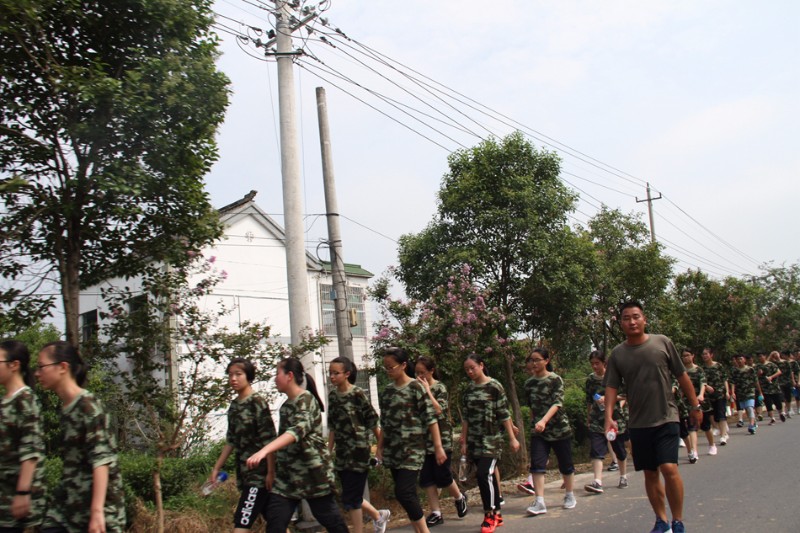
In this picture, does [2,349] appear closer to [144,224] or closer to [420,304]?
[144,224]

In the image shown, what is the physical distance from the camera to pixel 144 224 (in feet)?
22.6

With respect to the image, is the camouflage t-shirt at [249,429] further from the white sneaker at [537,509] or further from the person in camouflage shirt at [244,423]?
the white sneaker at [537,509]

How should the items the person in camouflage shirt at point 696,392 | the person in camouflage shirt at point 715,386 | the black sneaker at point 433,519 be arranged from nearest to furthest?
the black sneaker at point 433,519 → the person in camouflage shirt at point 696,392 → the person in camouflage shirt at point 715,386

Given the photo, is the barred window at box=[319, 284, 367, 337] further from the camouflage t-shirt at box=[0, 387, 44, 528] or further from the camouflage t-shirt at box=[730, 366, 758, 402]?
the camouflage t-shirt at box=[0, 387, 44, 528]

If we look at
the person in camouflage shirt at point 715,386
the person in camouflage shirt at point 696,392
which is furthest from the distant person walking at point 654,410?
the person in camouflage shirt at point 715,386

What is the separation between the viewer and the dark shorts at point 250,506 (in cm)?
536

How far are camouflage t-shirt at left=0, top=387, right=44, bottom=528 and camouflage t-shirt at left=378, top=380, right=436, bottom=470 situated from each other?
10.7 ft

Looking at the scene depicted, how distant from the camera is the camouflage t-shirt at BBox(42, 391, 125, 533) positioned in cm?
406

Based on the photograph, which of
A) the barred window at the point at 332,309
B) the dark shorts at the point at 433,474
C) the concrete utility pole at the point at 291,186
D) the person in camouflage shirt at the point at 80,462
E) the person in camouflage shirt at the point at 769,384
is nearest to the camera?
the person in camouflage shirt at the point at 80,462

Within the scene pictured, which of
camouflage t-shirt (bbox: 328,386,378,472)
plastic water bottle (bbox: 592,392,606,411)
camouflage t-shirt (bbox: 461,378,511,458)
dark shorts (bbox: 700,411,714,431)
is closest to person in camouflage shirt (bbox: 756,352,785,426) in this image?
dark shorts (bbox: 700,411,714,431)

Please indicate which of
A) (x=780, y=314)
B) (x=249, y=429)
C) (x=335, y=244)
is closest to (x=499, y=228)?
(x=335, y=244)

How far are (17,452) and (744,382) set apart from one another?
15.0 metres

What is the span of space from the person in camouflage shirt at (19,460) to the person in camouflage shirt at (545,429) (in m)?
5.15

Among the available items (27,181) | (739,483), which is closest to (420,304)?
(739,483)
